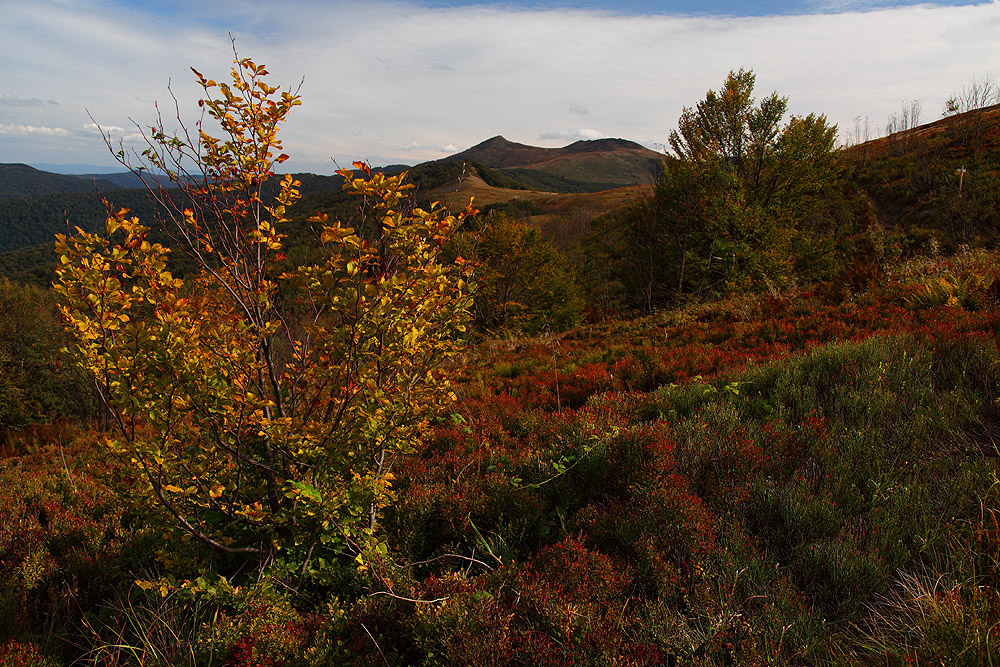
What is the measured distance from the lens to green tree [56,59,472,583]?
2264mm

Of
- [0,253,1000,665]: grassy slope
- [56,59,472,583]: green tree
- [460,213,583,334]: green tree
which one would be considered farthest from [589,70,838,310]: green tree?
[56,59,472,583]: green tree

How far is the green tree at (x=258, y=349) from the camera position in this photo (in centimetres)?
226

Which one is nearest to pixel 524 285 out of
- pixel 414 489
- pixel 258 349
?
pixel 414 489

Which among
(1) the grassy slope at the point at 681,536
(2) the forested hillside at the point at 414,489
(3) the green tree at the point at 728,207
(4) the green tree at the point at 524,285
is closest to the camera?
(1) the grassy slope at the point at 681,536

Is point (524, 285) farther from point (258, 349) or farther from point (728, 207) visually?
point (258, 349)

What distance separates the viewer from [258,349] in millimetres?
2805

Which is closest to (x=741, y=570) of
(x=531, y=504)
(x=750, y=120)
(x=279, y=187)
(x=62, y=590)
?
(x=531, y=504)

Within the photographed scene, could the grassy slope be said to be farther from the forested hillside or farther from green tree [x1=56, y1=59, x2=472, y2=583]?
green tree [x1=56, y1=59, x2=472, y2=583]

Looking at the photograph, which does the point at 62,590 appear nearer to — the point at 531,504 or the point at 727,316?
the point at 531,504

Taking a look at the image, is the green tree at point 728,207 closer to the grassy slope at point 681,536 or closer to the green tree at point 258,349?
the grassy slope at point 681,536

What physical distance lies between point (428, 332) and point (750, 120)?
17.0 meters

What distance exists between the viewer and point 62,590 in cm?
297

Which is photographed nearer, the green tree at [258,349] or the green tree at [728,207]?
the green tree at [258,349]

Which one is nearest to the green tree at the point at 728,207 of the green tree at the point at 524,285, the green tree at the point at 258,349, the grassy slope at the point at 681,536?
the green tree at the point at 524,285
